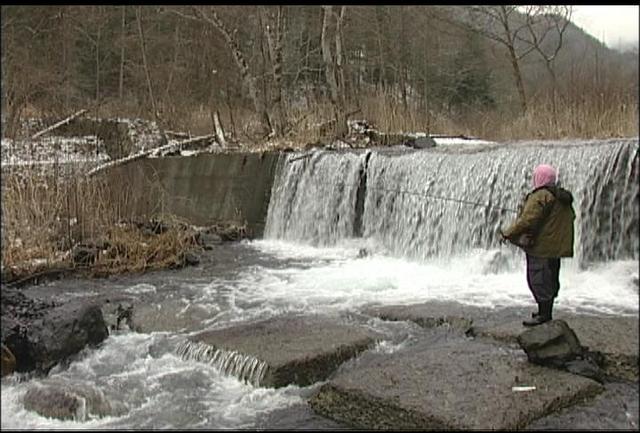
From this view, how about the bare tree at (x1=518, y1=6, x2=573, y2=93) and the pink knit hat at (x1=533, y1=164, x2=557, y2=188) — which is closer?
the pink knit hat at (x1=533, y1=164, x2=557, y2=188)

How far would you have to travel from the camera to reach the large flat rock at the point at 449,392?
13.8 ft

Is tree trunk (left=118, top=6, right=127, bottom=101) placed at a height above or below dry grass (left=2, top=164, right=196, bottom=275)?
above

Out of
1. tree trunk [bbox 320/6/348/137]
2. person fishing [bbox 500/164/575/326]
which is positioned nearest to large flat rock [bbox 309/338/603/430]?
person fishing [bbox 500/164/575/326]

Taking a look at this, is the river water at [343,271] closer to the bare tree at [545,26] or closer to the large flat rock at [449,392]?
the large flat rock at [449,392]

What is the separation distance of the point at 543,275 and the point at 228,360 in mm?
2381

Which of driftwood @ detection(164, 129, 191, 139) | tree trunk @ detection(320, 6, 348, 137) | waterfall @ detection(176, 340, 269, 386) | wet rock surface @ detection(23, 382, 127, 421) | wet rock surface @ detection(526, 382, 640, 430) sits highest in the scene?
tree trunk @ detection(320, 6, 348, 137)

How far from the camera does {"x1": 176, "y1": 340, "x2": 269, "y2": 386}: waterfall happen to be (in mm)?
5191

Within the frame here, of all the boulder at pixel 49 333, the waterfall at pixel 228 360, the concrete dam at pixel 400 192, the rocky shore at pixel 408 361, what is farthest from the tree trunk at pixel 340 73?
the waterfall at pixel 228 360

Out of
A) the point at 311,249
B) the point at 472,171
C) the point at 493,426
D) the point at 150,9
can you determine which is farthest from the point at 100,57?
the point at 493,426

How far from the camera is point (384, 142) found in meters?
13.9

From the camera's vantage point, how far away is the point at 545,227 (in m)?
5.25

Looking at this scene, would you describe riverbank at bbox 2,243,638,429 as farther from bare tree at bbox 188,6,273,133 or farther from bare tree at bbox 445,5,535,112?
bare tree at bbox 445,5,535,112

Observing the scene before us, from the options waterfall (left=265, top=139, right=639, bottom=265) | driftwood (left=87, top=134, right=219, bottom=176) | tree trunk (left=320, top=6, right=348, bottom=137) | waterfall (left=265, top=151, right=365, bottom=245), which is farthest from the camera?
tree trunk (left=320, top=6, right=348, bottom=137)

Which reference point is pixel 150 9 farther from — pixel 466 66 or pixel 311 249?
pixel 311 249
